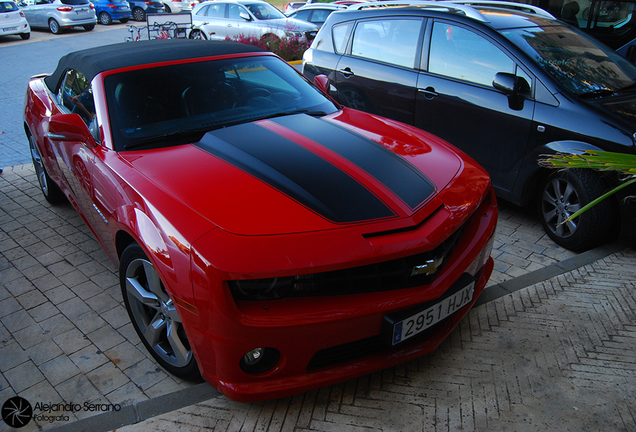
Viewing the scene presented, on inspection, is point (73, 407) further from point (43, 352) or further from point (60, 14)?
point (60, 14)

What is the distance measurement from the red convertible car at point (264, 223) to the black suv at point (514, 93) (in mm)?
1150

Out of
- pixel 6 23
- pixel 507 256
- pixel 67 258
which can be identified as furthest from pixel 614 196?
pixel 6 23

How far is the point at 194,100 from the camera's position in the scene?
3070 mm

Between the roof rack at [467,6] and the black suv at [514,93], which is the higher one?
the roof rack at [467,6]

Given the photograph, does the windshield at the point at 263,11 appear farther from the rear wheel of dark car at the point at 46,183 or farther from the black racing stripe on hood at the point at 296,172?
the black racing stripe on hood at the point at 296,172

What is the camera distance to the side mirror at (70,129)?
285 centimetres

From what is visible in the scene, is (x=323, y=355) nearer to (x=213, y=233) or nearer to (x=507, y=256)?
(x=213, y=233)

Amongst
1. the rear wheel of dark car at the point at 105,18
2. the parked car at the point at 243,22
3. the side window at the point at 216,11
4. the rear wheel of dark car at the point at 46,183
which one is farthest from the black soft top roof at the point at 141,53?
the rear wheel of dark car at the point at 105,18

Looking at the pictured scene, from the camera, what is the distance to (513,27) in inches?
166

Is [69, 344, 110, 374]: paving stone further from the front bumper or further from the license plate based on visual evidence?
the license plate

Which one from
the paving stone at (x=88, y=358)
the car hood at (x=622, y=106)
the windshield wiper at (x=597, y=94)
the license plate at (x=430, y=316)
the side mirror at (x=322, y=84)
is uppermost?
the windshield wiper at (x=597, y=94)

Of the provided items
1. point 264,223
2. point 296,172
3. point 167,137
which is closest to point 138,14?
point 167,137

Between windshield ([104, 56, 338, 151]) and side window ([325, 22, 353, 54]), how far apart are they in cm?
224

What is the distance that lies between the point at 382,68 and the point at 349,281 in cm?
351
